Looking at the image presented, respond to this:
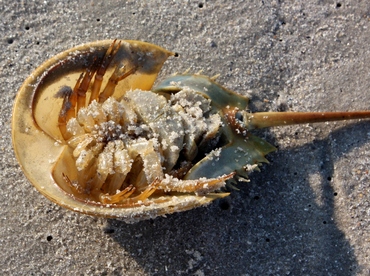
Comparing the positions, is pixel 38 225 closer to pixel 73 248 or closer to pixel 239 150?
pixel 73 248

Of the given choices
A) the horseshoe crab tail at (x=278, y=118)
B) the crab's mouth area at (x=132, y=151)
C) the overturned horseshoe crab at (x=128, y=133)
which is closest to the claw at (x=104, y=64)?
the overturned horseshoe crab at (x=128, y=133)

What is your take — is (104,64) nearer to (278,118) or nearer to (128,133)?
(128,133)

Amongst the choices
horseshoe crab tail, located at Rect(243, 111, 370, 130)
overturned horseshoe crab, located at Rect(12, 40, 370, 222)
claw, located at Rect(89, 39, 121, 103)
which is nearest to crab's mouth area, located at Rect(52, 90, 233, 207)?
overturned horseshoe crab, located at Rect(12, 40, 370, 222)

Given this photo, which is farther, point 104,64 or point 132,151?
point 104,64


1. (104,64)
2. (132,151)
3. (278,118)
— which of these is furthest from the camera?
(278,118)

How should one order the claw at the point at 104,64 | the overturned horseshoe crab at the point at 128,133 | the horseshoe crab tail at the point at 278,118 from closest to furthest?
the overturned horseshoe crab at the point at 128,133 → the claw at the point at 104,64 → the horseshoe crab tail at the point at 278,118

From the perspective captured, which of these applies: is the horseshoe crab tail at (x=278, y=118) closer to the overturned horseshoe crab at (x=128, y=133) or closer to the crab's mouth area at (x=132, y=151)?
the overturned horseshoe crab at (x=128, y=133)

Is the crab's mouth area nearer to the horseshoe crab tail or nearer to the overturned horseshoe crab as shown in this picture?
the overturned horseshoe crab

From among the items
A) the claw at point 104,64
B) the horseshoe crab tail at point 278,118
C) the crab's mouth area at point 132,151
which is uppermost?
the claw at point 104,64

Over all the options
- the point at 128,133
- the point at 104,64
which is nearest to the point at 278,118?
the point at 128,133
